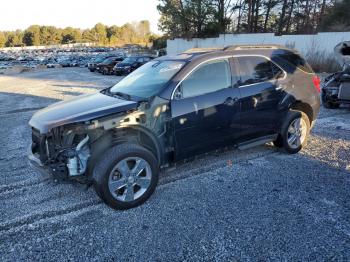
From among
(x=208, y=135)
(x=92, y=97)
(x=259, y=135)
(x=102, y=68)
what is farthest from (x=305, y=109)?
(x=102, y=68)

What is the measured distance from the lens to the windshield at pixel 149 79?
436 centimetres

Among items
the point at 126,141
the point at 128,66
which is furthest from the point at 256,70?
Answer: the point at 128,66

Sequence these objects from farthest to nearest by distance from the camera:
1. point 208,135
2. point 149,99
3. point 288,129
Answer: point 288,129, point 208,135, point 149,99

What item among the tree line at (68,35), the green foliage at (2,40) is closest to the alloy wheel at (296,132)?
the tree line at (68,35)

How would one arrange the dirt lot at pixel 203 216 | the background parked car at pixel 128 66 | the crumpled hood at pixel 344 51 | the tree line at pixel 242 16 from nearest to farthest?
the dirt lot at pixel 203 216 → the crumpled hood at pixel 344 51 → the background parked car at pixel 128 66 → the tree line at pixel 242 16

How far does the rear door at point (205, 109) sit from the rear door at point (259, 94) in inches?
7.6

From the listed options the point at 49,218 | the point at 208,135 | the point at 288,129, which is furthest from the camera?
the point at 288,129

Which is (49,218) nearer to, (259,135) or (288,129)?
(259,135)

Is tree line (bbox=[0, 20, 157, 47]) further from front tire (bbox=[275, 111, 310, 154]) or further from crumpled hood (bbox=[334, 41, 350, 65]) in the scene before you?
front tire (bbox=[275, 111, 310, 154])

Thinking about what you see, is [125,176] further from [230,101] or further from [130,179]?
[230,101]

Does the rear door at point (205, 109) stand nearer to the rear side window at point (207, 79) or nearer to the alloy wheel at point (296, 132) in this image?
the rear side window at point (207, 79)

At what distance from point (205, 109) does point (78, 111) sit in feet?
5.37

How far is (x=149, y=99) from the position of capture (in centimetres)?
409

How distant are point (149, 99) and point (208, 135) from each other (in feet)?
3.25
